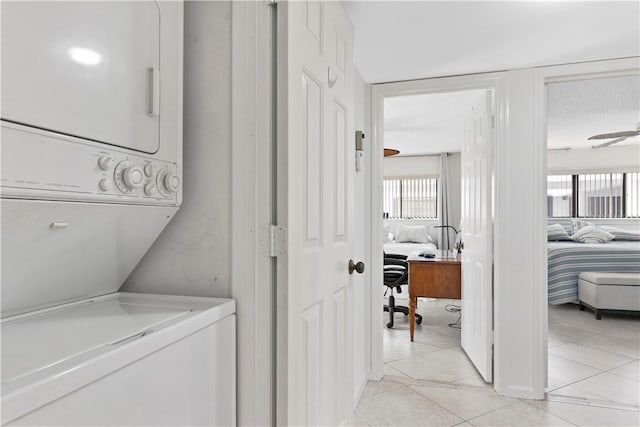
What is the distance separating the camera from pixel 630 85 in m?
3.39

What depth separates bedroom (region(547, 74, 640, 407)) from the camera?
3016mm

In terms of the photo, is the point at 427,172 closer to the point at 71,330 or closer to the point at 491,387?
the point at 491,387

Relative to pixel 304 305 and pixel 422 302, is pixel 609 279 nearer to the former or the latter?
pixel 422 302

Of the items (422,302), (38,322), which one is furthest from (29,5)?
(422,302)

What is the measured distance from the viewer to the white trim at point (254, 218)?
42.1 inches

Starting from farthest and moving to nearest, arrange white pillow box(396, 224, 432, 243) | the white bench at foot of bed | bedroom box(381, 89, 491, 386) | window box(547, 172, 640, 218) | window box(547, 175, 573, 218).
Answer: white pillow box(396, 224, 432, 243), window box(547, 175, 573, 218), window box(547, 172, 640, 218), the white bench at foot of bed, bedroom box(381, 89, 491, 386)

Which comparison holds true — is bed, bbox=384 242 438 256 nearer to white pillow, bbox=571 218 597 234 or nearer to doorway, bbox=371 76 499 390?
doorway, bbox=371 76 499 390

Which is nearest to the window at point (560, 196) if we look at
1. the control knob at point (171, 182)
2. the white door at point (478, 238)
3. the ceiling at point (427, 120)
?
the ceiling at point (427, 120)

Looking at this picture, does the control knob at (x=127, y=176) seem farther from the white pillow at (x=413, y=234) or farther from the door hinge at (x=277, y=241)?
the white pillow at (x=413, y=234)

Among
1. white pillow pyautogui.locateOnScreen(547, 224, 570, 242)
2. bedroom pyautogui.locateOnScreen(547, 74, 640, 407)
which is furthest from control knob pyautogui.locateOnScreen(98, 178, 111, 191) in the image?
white pillow pyautogui.locateOnScreen(547, 224, 570, 242)

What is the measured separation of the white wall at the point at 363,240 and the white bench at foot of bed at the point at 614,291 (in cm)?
309

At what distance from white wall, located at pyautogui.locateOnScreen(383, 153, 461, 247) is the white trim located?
6574 mm

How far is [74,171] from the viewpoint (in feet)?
2.46

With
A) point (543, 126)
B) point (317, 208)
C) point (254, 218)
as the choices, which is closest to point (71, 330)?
point (254, 218)
